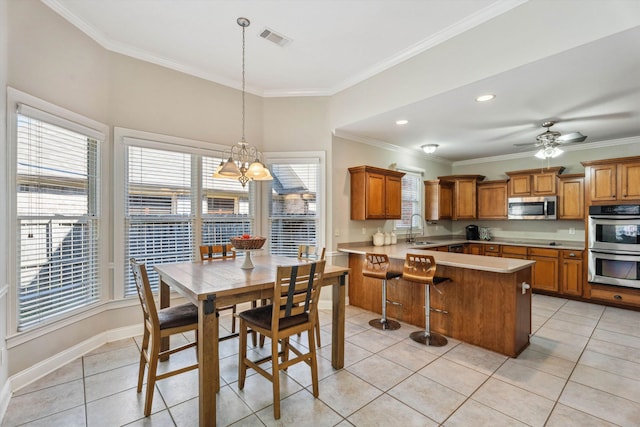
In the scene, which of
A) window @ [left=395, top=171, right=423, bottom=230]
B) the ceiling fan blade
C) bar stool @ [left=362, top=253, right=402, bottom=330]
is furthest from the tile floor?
window @ [left=395, top=171, right=423, bottom=230]

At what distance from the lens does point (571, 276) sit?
4.88 m

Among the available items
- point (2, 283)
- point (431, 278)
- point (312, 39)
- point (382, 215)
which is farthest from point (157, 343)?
point (382, 215)

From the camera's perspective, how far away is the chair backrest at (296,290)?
Result: 2.10 meters

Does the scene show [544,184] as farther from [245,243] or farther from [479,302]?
[245,243]

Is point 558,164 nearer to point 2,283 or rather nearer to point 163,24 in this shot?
point 163,24

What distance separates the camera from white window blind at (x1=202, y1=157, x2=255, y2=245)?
399 centimetres

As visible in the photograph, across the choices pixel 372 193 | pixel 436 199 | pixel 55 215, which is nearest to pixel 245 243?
pixel 55 215

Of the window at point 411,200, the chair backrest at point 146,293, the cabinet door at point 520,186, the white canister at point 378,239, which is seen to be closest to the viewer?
the chair backrest at point 146,293

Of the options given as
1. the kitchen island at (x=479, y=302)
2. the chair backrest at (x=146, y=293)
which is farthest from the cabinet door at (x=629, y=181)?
the chair backrest at (x=146, y=293)

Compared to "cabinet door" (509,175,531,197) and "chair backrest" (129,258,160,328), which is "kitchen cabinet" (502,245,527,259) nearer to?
"cabinet door" (509,175,531,197)

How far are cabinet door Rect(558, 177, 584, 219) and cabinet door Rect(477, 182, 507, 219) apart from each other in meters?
0.92

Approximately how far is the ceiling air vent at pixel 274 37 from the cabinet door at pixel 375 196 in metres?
2.22

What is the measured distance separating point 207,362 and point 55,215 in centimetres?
217

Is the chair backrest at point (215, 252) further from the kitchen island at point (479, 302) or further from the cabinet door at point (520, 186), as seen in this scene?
the cabinet door at point (520, 186)
